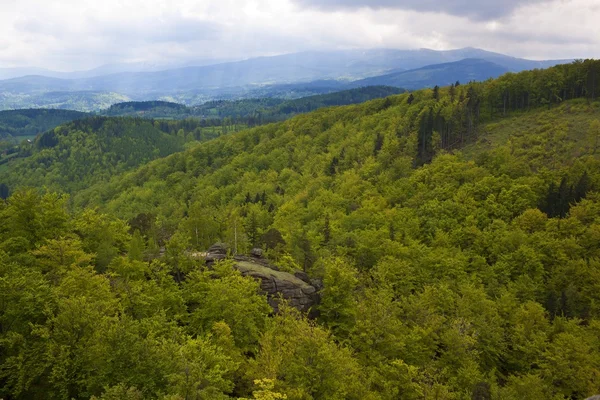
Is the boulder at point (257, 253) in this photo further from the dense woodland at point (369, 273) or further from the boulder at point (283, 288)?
the boulder at point (283, 288)

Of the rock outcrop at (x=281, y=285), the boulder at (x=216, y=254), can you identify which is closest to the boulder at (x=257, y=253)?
the boulder at (x=216, y=254)

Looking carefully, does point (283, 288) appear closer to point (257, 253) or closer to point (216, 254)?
point (216, 254)

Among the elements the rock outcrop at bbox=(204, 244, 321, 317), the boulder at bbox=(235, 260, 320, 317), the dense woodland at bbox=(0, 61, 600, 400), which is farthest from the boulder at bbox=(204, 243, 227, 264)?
the boulder at bbox=(235, 260, 320, 317)

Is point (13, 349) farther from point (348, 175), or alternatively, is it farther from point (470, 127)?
point (470, 127)

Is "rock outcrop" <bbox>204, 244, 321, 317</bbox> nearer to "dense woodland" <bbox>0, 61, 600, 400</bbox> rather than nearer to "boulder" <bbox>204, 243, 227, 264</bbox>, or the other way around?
"boulder" <bbox>204, 243, 227, 264</bbox>

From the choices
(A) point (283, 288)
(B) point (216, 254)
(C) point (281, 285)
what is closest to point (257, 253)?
(B) point (216, 254)
